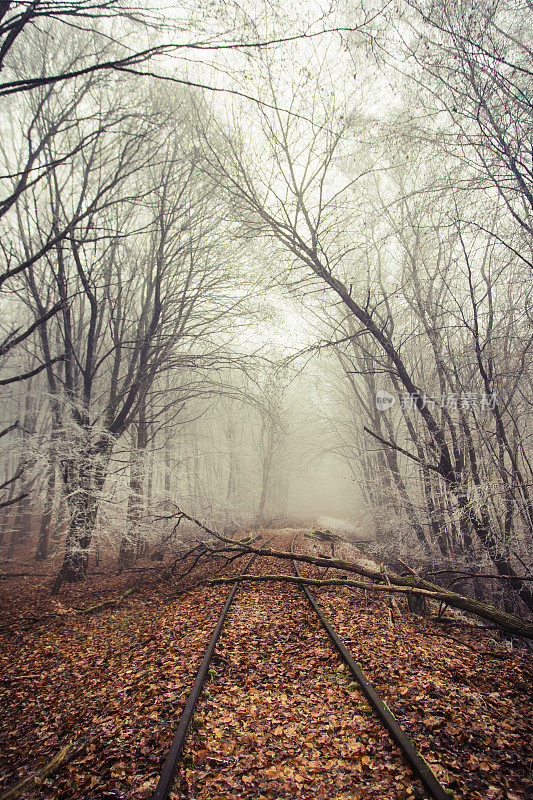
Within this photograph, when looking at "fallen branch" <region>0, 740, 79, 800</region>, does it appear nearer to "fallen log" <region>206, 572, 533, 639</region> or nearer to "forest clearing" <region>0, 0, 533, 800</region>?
"forest clearing" <region>0, 0, 533, 800</region>

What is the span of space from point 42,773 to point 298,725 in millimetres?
2183

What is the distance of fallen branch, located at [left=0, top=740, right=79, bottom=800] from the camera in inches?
101

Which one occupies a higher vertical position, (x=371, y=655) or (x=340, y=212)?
(x=340, y=212)

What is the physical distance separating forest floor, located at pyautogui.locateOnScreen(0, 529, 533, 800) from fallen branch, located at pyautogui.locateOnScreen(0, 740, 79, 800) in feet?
0.13

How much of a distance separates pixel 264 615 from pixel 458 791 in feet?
12.5

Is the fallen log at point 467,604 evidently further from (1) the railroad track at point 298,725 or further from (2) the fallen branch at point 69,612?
(2) the fallen branch at point 69,612

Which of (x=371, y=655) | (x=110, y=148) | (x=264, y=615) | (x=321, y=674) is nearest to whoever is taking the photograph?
(x=321, y=674)

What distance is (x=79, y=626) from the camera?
6062mm

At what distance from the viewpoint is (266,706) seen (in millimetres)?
3504

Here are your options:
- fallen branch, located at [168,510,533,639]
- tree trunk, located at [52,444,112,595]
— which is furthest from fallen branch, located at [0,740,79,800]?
tree trunk, located at [52,444,112,595]

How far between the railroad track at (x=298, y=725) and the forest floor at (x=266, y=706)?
1 centimetres

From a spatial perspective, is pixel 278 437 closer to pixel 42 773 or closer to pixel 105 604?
pixel 105 604

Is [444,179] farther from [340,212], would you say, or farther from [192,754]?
[192,754]

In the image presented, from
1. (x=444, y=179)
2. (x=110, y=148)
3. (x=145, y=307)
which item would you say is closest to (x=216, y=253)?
(x=145, y=307)
